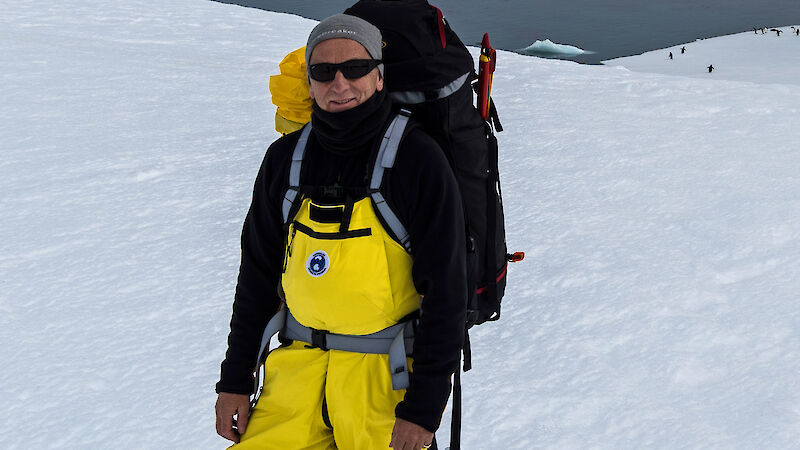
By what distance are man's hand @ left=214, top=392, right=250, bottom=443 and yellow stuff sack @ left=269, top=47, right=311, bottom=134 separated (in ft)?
2.23

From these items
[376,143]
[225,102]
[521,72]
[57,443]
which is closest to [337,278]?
[376,143]

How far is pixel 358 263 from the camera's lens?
4.58 ft

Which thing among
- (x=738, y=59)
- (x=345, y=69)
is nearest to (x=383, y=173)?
(x=345, y=69)

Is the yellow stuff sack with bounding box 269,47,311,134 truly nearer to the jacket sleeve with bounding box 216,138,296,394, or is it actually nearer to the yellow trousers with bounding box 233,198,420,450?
the jacket sleeve with bounding box 216,138,296,394

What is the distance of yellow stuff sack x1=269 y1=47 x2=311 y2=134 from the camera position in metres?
1.63

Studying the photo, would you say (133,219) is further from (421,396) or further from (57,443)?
(421,396)

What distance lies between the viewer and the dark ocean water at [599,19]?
4850 cm

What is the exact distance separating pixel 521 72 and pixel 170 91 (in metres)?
4.10

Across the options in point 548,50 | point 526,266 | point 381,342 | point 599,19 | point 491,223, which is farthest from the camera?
point 599,19

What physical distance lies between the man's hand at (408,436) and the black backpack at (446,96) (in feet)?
1.08

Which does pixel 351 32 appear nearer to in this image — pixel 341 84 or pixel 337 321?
pixel 341 84

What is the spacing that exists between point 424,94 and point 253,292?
2.04ft

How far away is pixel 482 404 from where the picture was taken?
8.16 ft

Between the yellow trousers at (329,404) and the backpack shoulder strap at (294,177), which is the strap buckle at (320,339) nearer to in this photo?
the yellow trousers at (329,404)
